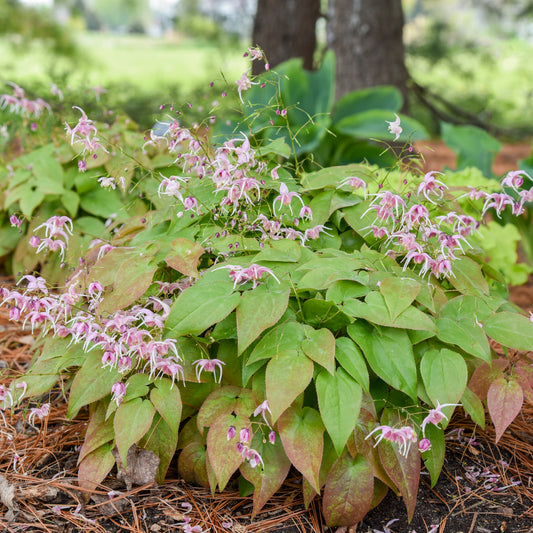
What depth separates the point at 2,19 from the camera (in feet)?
19.8

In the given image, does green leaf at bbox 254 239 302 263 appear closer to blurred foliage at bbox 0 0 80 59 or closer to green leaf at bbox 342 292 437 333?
green leaf at bbox 342 292 437 333

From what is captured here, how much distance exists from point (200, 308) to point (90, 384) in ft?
1.20

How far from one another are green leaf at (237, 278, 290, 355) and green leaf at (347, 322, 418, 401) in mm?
192

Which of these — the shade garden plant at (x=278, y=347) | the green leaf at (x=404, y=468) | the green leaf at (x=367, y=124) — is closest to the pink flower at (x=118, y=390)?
the shade garden plant at (x=278, y=347)

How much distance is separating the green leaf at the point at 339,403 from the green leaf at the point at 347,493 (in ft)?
0.61

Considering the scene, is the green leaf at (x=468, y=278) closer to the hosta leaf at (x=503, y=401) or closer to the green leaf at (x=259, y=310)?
the hosta leaf at (x=503, y=401)

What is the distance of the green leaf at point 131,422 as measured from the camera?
1190mm

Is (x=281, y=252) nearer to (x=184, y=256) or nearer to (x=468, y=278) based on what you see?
(x=184, y=256)

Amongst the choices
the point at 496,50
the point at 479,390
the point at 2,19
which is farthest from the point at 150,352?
the point at 496,50

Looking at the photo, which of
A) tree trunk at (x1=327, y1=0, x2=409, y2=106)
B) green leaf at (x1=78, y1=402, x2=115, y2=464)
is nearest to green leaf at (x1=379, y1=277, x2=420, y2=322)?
green leaf at (x1=78, y1=402, x2=115, y2=464)

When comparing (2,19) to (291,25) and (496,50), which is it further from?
(496,50)

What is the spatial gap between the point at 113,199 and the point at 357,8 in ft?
8.69

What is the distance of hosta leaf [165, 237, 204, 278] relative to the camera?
1.33 meters

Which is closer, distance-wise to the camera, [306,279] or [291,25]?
[306,279]
